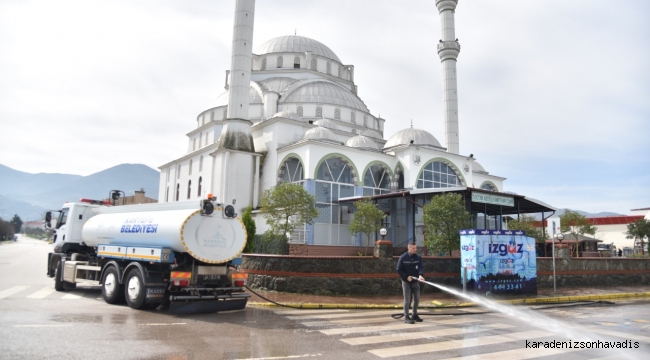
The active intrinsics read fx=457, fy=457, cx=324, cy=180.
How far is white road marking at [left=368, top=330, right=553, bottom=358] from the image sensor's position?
679 cm

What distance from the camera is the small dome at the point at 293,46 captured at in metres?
49.8

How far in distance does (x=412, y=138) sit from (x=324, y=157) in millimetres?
9471

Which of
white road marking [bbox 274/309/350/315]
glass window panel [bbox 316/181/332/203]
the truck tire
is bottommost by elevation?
white road marking [bbox 274/309/350/315]

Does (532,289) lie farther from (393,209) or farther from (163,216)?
(393,209)

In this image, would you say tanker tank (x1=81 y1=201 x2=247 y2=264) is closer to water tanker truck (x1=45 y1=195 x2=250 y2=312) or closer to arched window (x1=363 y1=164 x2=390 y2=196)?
water tanker truck (x1=45 y1=195 x2=250 y2=312)

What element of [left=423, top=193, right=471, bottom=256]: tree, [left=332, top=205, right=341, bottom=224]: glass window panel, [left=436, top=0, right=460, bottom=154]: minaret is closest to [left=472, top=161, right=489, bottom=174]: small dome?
[left=436, top=0, right=460, bottom=154]: minaret

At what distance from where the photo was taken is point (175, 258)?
1062 centimetres

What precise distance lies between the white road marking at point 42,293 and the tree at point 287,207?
12592mm

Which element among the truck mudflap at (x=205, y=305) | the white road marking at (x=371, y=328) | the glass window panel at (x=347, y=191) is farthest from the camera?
the glass window panel at (x=347, y=191)

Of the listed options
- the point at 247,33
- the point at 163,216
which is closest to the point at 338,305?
the point at 163,216

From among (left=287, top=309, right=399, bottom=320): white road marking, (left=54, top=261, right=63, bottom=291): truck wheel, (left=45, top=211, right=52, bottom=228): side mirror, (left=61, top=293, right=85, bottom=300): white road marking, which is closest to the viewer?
(left=287, top=309, right=399, bottom=320): white road marking

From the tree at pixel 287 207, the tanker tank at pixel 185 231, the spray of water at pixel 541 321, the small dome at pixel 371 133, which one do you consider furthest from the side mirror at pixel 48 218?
the small dome at pixel 371 133

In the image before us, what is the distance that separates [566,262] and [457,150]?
24341mm

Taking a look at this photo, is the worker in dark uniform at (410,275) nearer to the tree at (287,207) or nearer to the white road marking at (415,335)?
the white road marking at (415,335)
